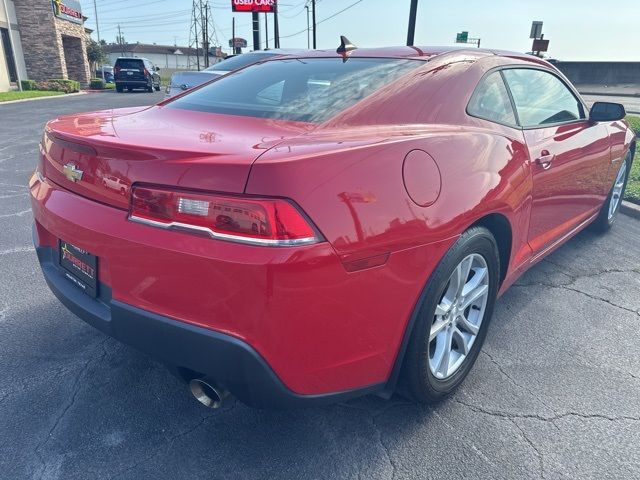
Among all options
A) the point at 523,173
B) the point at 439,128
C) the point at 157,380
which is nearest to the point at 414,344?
the point at 439,128

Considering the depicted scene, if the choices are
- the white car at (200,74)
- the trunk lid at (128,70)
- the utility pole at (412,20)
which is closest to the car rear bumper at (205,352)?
the white car at (200,74)

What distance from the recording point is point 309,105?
7.16 feet

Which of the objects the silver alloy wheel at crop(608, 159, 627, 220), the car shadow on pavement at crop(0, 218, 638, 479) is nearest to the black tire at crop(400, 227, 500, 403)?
the car shadow on pavement at crop(0, 218, 638, 479)

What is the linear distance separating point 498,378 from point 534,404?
0.22 metres

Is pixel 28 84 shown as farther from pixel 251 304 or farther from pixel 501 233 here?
pixel 251 304

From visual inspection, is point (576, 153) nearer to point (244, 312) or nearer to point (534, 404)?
point (534, 404)

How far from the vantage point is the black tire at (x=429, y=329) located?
6.24 feet

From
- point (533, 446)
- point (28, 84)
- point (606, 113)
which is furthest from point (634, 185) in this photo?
point (28, 84)

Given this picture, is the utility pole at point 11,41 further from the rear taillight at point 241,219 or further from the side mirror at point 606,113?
the rear taillight at point 241,219

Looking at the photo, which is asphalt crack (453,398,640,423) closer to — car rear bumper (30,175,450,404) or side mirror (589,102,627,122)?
car rear bumper (30,175,450,404)

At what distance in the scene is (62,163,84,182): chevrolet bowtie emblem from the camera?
1861 mm

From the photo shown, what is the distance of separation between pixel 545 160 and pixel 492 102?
1.47 ft

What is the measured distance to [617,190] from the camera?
4531 millimetres

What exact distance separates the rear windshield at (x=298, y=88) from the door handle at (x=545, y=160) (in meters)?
0.84
